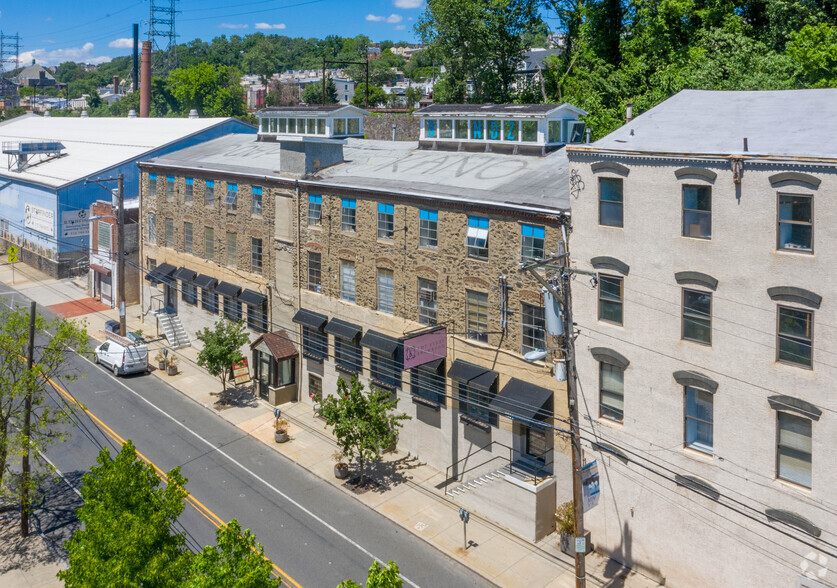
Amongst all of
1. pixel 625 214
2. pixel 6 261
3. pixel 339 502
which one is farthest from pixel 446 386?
pixel 6 261

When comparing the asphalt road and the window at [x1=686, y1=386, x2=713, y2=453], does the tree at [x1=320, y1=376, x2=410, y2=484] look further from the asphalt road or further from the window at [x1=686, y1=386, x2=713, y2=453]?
the window at [x1=686, y1=386, x2=713, y2=453]

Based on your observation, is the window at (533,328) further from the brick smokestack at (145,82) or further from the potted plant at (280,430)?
the brick smokestack at (145,82)

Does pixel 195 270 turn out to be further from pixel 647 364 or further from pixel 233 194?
pixel 647 364

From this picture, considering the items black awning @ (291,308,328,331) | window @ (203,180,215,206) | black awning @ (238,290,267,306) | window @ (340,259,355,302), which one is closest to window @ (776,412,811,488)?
window @ (340,259,355,302)

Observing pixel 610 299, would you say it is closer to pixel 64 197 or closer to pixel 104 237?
pixel 104 237

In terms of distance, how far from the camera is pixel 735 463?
23.2 metres

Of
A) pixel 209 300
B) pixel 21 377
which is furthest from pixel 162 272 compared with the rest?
pixel 21 377

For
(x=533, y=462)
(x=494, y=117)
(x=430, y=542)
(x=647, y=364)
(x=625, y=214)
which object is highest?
(x=494, y=117)

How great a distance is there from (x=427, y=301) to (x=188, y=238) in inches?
903

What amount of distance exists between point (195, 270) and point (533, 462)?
28.6m

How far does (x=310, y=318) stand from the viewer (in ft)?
131

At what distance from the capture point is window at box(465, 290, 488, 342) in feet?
102

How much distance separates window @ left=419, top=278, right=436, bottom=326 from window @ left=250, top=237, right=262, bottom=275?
44.4 feet

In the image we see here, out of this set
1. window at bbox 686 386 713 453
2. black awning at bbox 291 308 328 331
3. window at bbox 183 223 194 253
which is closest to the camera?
window at bbox 686 386 713 453
